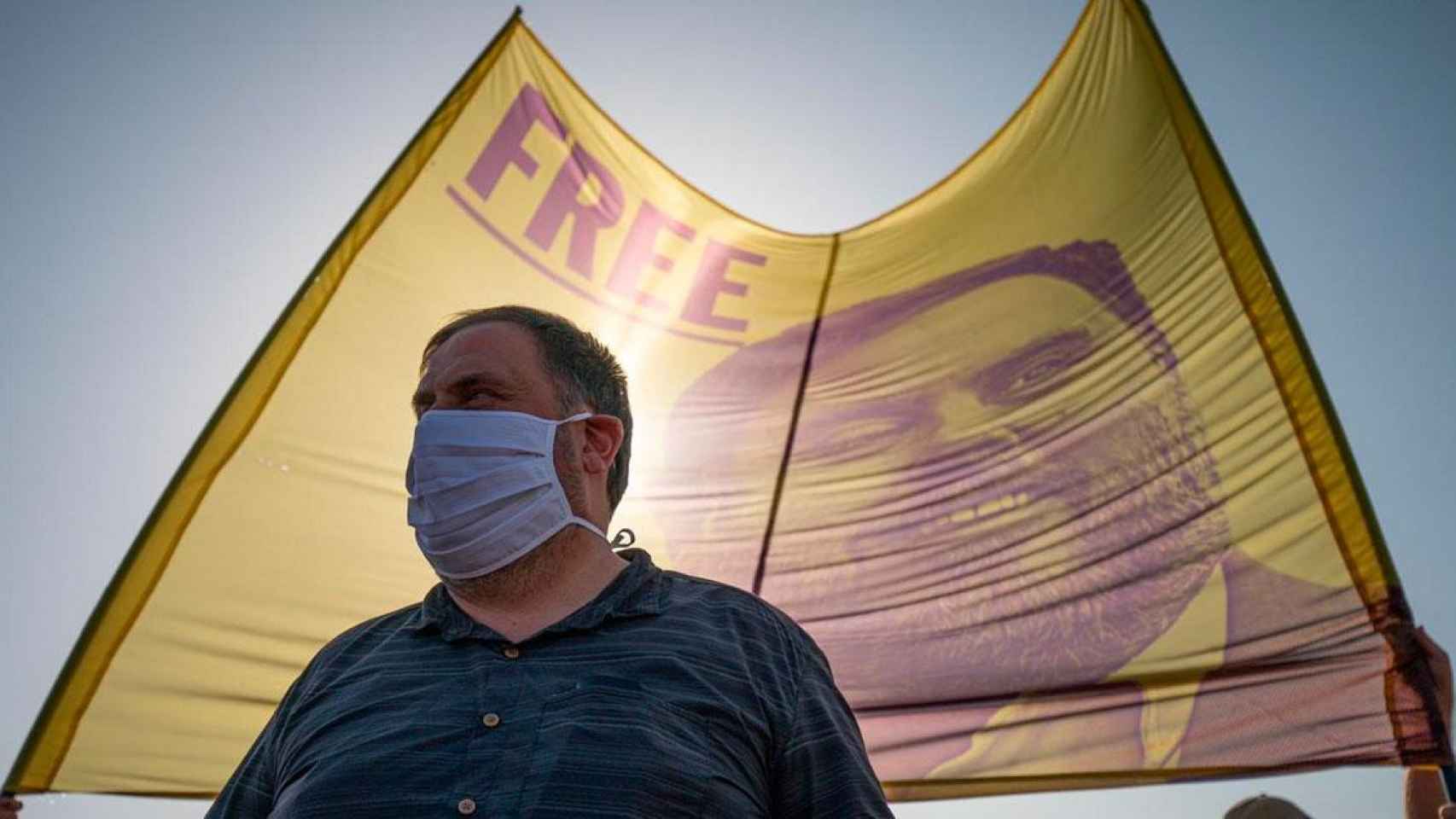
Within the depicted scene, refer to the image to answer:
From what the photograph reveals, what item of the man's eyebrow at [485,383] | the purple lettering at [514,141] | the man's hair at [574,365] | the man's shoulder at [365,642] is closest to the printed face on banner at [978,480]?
the purple lettering at [514,141]

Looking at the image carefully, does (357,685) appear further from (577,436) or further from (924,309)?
(924,309)

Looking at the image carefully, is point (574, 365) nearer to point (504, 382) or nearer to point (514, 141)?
point (504, 382)

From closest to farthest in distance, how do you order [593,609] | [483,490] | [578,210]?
[593,609] → [483,490] → [578,210]

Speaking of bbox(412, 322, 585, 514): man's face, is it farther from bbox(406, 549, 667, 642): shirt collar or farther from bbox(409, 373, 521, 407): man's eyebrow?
bbox(406, 549, 667, 642): shirt collar

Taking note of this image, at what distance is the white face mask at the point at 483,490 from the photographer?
2.10 m

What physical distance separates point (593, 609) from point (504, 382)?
51 centimetres

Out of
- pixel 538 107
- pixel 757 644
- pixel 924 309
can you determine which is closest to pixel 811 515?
pixel 924 309

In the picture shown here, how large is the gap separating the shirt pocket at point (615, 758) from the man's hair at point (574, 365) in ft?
2.20

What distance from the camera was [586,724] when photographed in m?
1.65

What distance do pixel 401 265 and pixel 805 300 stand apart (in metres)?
1.71

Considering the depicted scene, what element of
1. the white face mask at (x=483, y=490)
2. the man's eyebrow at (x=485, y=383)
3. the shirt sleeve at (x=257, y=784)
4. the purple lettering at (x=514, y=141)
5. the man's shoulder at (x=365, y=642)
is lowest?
the shirt sleeve at (x=257, y=784)

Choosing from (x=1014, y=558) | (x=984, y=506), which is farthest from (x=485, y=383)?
(x=984, y=506)

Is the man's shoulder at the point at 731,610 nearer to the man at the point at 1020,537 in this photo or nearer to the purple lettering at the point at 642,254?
the man at the point at 1020,537

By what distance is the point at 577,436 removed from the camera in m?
2.27
